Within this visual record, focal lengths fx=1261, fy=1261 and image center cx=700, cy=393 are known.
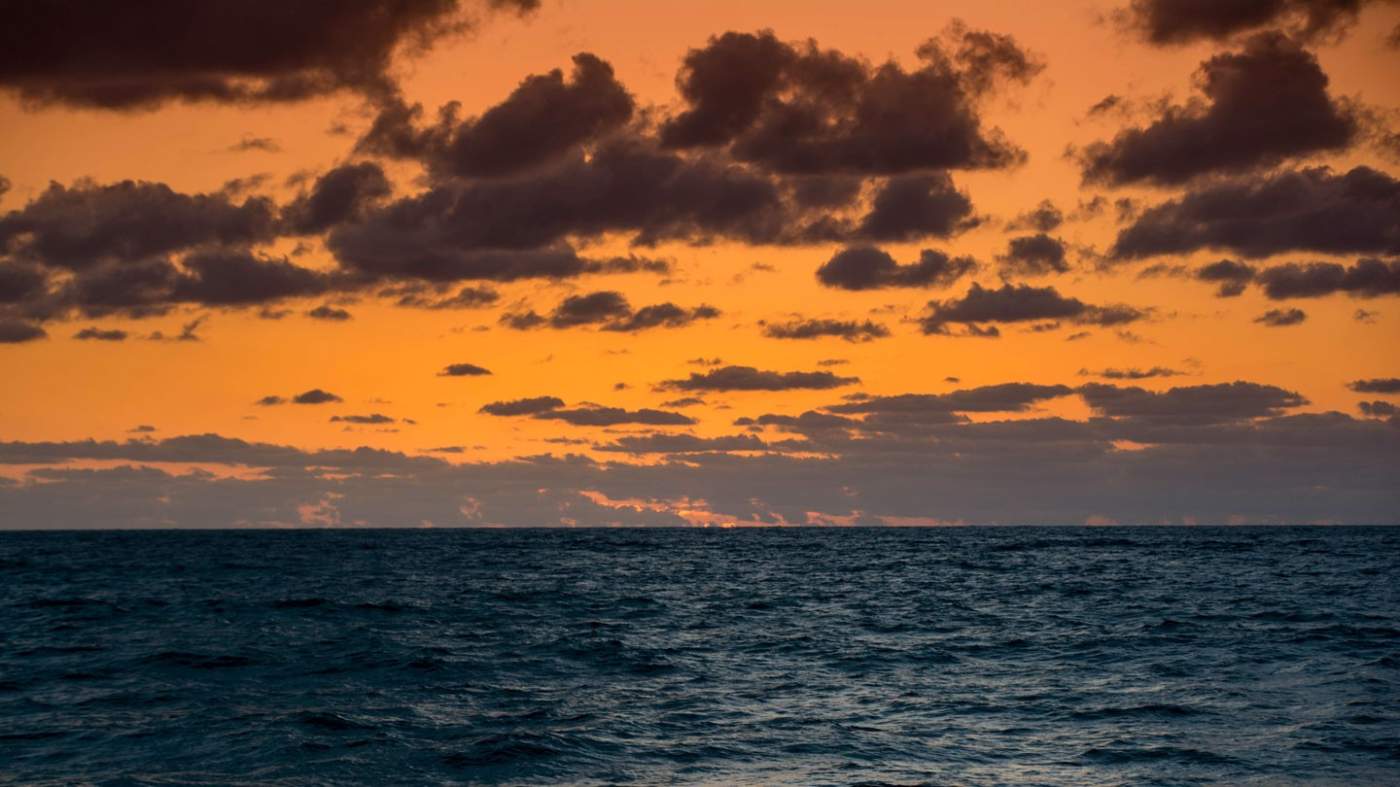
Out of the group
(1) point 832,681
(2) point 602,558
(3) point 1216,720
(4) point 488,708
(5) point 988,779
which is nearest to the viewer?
(5) point 988,779

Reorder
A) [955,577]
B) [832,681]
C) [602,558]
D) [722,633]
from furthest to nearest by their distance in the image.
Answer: [602,558] → [955,577] → [722,633] → [832,681]

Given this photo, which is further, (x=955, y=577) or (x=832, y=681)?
(x=955, y=577)

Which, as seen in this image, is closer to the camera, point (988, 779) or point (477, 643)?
point (988, 779)

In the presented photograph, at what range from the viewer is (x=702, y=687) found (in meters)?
40.8

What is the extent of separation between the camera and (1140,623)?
192 feet

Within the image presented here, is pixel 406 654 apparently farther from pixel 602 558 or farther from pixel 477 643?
pixel 602 558

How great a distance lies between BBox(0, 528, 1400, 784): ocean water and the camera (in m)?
29.3

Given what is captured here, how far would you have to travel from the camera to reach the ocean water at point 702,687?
2928 cm

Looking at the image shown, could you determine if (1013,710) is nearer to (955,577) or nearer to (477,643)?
(477,643)

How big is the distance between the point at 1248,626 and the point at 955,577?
47.2 metres

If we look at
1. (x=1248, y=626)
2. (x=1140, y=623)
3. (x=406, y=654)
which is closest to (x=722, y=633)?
(x=406, y=654)

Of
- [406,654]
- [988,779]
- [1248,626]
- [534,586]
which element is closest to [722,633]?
[406,654]

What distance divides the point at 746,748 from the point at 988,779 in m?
6.22

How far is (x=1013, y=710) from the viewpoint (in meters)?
35.7
